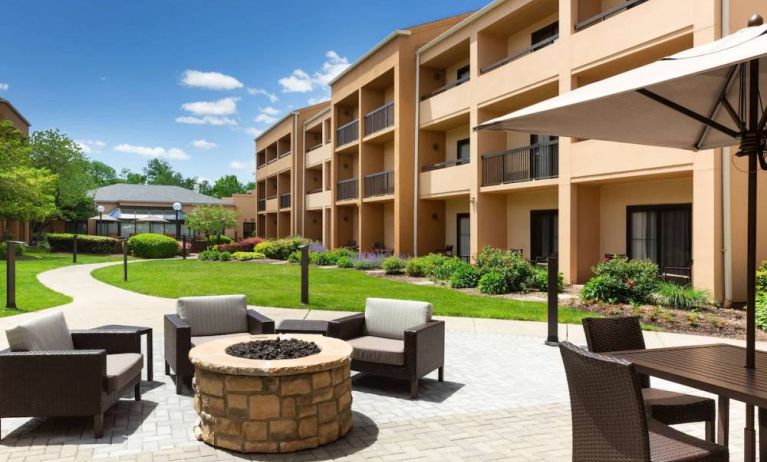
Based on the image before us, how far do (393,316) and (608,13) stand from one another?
39.8 ft

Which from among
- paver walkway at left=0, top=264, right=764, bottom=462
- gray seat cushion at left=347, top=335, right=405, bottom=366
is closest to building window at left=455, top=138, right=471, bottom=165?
paver walkway at left=0, top=264, right=764, bottom=462

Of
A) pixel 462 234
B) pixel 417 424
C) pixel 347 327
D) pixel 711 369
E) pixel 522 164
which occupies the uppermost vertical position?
pixel 522 164

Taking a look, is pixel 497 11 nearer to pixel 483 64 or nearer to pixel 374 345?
pixel 483 64

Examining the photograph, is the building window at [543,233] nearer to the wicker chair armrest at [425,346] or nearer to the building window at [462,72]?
the building window at [462,72]

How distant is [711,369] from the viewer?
380 cm

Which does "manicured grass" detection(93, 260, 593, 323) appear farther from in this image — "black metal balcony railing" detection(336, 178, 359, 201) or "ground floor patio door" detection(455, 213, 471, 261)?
"black metal balcony railing" detection(336, 178, 359, 201)

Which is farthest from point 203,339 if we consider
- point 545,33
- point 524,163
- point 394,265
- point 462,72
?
point 462,72

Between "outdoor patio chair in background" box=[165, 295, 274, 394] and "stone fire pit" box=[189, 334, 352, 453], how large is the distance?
191 cm

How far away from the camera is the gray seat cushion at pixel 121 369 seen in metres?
4.98

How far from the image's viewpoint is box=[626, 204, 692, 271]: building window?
14.9 metres

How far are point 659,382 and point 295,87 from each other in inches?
6618

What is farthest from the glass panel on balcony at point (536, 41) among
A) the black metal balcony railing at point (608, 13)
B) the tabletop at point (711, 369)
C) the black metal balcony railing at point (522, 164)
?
the tabletop at point (711, 369)

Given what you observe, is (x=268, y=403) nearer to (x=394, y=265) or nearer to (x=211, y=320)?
(x=211, y=320)

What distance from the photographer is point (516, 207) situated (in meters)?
20.6
